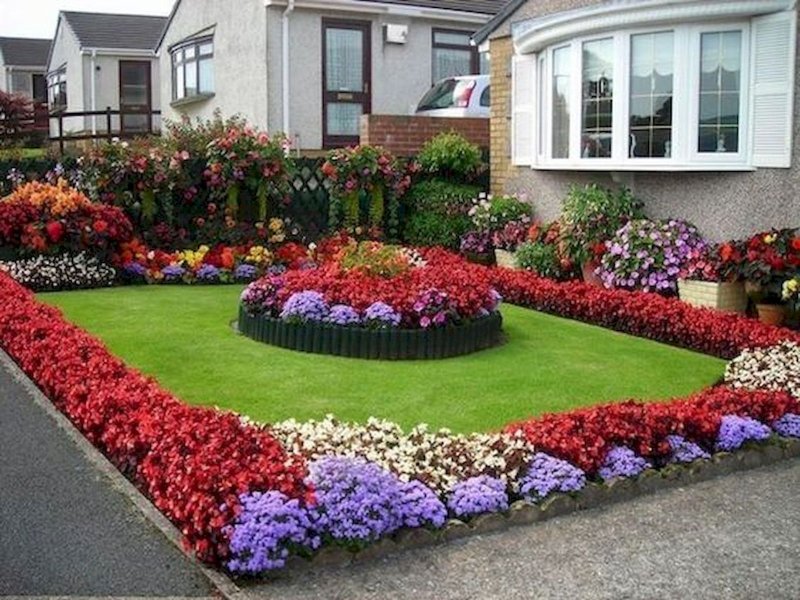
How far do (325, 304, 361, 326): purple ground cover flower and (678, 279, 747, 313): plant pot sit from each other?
3.64 metres

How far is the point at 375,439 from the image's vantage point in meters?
5.76

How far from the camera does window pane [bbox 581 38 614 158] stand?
12.1 metres

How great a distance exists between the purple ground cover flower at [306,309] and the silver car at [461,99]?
9590mm

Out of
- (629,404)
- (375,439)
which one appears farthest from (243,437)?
(629,404)

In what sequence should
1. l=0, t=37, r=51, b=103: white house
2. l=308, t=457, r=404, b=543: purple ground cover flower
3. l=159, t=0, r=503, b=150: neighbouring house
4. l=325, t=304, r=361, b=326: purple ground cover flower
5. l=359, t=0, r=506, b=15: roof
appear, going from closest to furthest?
l=308, t=457, r=404, b=543: purple ground cover flower < l=325, t=304, r=361, b=326: purple ground cover flower < l=159, t=0, r=503, b=150: neighbouring house < l=359, t=0, r=506, b=15: roof < l=0, t=37, r=51, b=103: white house

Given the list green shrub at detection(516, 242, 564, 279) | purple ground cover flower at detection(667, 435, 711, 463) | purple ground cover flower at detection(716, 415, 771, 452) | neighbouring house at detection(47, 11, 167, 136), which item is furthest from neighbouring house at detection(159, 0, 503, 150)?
purple ground cover flower at detection(667, 435, 711, 463)

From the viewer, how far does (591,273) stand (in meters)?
12.1

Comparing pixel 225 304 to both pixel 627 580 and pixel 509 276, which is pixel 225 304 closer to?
pixel 509 276

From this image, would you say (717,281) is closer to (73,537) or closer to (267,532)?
(267,532)

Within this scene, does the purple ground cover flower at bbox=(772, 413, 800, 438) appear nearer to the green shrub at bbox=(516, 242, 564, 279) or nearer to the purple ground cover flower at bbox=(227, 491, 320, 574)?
the purple ground cover flower at bbox=(227, 491, 320, 574)

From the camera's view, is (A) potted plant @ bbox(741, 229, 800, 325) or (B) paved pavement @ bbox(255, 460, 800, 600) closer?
(B) paved pavement @ bbox(255, 460, 800, 600)

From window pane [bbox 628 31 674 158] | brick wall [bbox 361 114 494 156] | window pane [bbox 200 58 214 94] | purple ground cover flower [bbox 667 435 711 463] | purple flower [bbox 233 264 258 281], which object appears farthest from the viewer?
window pane [bbox 200 58 214 94]

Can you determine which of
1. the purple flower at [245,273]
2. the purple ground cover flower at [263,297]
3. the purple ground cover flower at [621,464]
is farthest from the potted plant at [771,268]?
the purple flower at [245,273]

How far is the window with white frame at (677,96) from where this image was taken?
1076 centimetres
